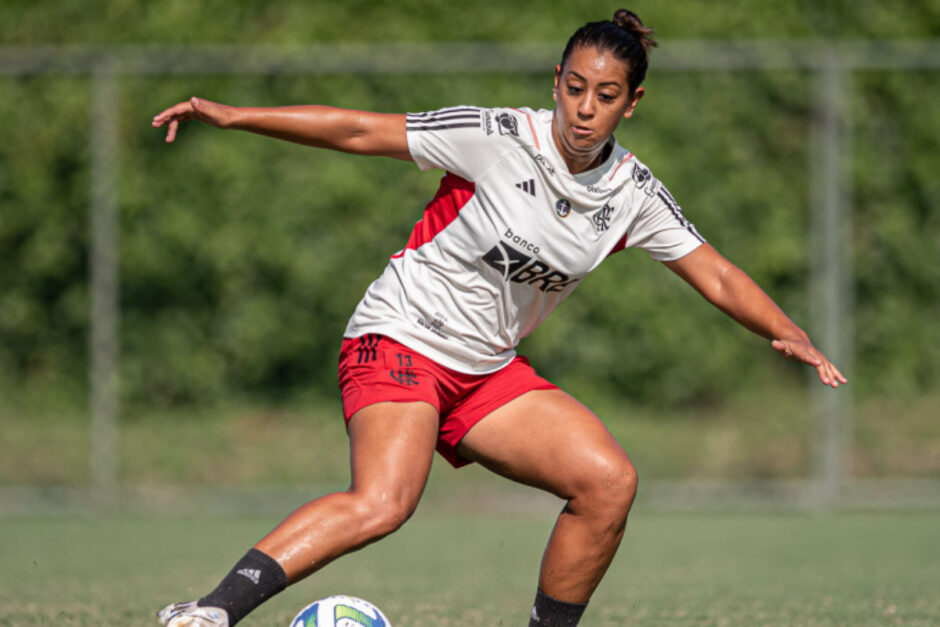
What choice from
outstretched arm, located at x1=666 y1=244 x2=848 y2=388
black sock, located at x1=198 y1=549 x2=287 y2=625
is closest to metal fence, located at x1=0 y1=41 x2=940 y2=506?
outstretched arm, located at x1=666 y1=244 x2=848 y2=388

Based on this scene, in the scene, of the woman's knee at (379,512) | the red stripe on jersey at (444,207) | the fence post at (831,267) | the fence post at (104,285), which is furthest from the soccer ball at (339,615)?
the fence post at (831,267)

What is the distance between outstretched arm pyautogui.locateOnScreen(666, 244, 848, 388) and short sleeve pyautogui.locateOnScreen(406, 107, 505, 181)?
771 mm

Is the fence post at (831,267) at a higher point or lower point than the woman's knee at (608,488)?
higher

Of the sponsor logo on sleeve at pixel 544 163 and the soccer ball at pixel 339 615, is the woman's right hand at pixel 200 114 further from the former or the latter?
the soccer ball at pixel 339 615

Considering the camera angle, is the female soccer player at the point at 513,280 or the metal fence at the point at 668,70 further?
the metal fence at the point at 668,70

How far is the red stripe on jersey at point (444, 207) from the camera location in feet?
13.9

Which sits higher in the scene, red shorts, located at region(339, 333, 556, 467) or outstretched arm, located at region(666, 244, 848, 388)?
outstretched arm, located at region(666, 244, 848, 388)

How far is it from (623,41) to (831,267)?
17.8 feet

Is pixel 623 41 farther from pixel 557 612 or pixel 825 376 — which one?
pixel 557 612

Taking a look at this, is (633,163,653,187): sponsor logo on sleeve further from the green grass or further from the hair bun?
the green grass

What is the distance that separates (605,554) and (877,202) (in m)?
5.90

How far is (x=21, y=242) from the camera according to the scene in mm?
9297

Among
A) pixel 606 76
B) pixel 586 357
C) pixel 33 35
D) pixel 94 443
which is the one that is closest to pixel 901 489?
pixel 586 357

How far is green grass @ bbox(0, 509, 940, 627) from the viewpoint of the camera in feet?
17.0
